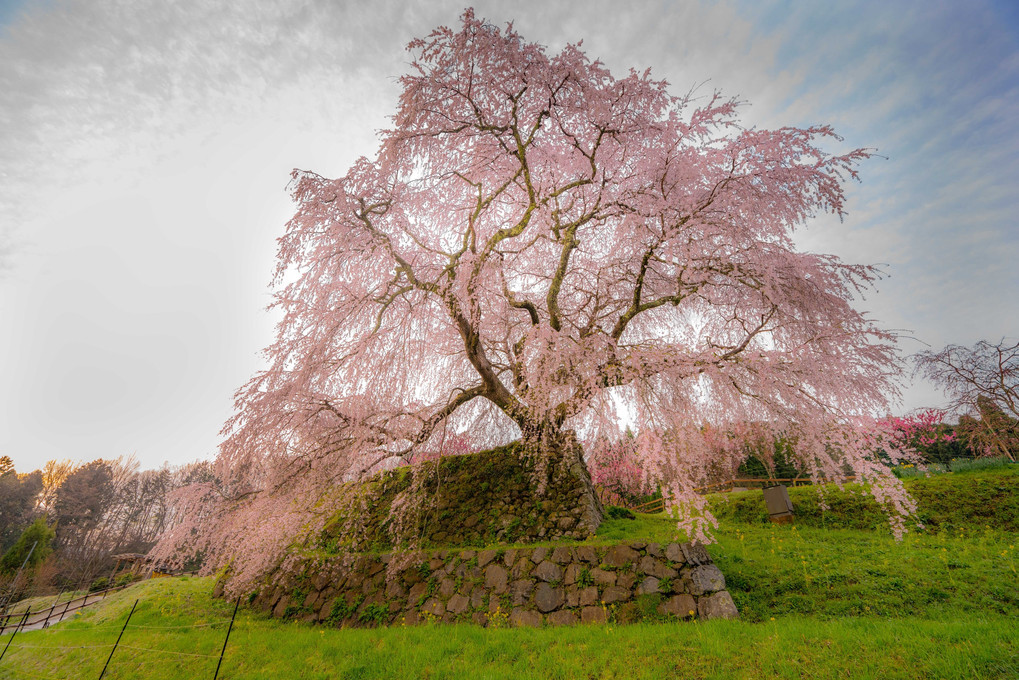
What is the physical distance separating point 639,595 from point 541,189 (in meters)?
7.17

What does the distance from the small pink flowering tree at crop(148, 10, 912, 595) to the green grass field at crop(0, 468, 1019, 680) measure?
4.02 ft

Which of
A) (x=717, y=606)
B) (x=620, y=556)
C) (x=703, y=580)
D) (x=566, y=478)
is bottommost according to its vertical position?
(x=717, y=606)

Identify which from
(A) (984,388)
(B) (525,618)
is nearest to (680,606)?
(B) (525,618)

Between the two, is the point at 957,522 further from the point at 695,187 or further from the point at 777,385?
→ the point at 695,187

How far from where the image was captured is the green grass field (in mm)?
4012

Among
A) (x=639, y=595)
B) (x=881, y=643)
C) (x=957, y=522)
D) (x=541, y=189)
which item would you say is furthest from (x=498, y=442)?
(x=957, y=522)

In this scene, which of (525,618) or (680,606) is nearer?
(680,606)

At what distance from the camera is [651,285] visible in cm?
868

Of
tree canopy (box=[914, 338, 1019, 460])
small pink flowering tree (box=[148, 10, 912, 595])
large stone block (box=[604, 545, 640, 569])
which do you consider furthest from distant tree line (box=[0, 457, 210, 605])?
tree canopy (box=[914, 338, 1019, 460])

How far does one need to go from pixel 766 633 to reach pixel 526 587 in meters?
3.49

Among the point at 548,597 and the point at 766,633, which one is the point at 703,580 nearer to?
the point at 766,633

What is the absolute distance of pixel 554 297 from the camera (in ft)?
27.0

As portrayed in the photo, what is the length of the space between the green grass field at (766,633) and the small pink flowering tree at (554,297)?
1.23 meters

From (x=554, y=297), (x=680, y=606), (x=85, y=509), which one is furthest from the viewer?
(x=85, y=509)
